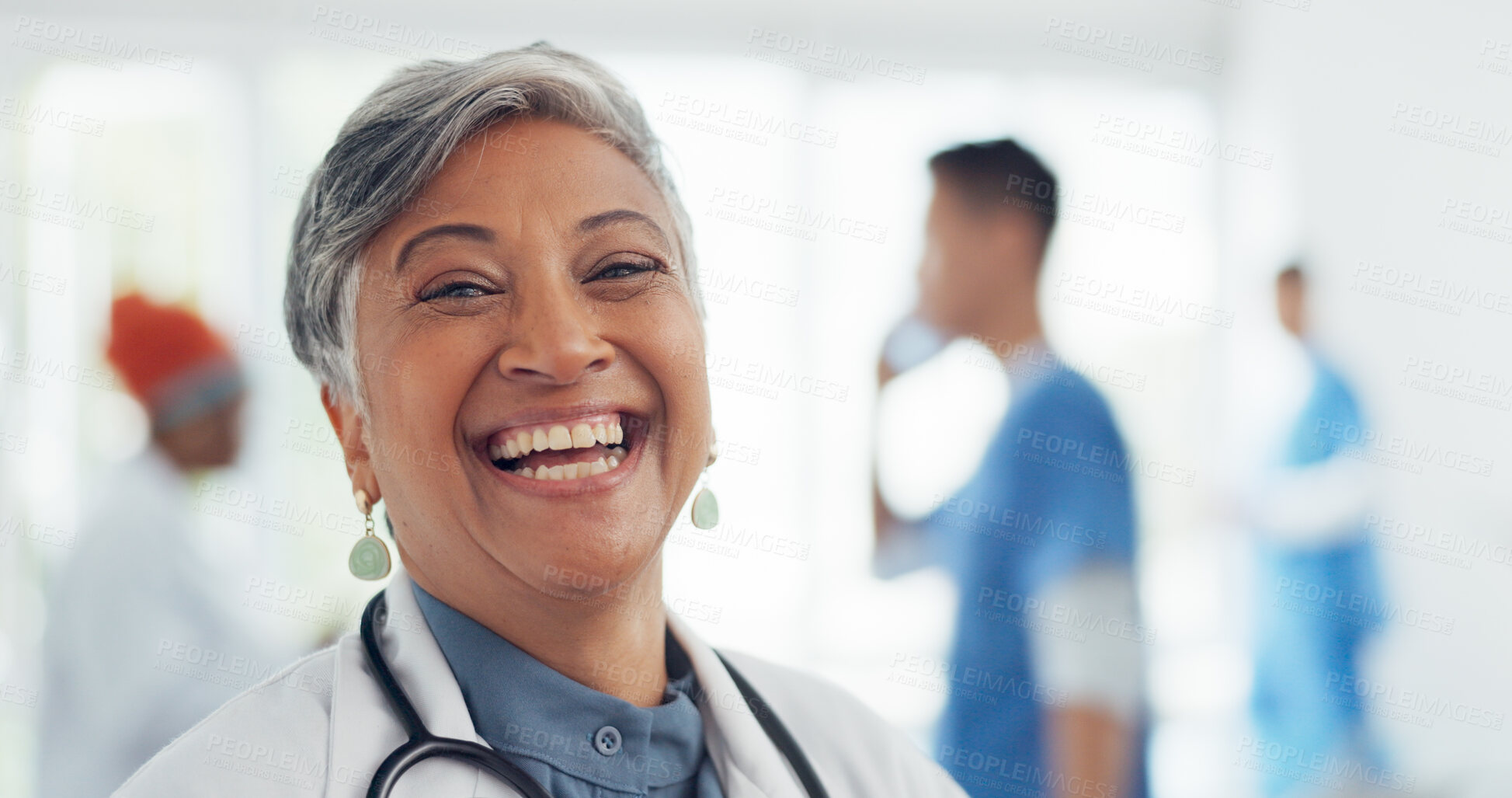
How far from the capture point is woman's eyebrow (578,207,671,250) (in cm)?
89

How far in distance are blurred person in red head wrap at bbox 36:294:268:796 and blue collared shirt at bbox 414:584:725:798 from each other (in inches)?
46.6

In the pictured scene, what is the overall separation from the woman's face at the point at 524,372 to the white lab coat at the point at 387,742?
0.09m

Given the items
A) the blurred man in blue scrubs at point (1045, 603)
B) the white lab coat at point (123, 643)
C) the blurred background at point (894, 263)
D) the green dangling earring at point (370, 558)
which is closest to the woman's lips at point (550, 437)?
the green dangling earring at point (370, 558)

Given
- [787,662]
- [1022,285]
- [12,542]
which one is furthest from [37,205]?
[1022,285]

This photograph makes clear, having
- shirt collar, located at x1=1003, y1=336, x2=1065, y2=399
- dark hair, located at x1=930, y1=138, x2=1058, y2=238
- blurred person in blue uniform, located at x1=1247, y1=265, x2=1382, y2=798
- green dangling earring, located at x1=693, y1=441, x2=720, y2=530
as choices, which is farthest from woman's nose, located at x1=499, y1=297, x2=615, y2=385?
blurred person in blue uniform, located at x1=1247, y1=265, x2=1382, y2=798

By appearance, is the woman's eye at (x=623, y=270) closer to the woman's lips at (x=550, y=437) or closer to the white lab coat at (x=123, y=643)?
the woman's lips at (x=550, y=437)

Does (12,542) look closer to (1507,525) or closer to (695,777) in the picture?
(695,777)

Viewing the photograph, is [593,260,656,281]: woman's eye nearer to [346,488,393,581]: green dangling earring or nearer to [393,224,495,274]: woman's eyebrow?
[393,224,495,274]: woman's eyebrow

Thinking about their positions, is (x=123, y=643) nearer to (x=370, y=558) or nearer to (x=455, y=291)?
(x=370, y=558)

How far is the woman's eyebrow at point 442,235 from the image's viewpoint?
86 centimetres

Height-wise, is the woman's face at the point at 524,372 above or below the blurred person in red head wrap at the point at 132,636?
above

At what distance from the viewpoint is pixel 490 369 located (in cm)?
85

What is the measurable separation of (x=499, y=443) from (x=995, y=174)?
4.85 feet

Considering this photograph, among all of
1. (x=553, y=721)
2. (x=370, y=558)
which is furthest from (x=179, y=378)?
(x=553, y=721)
